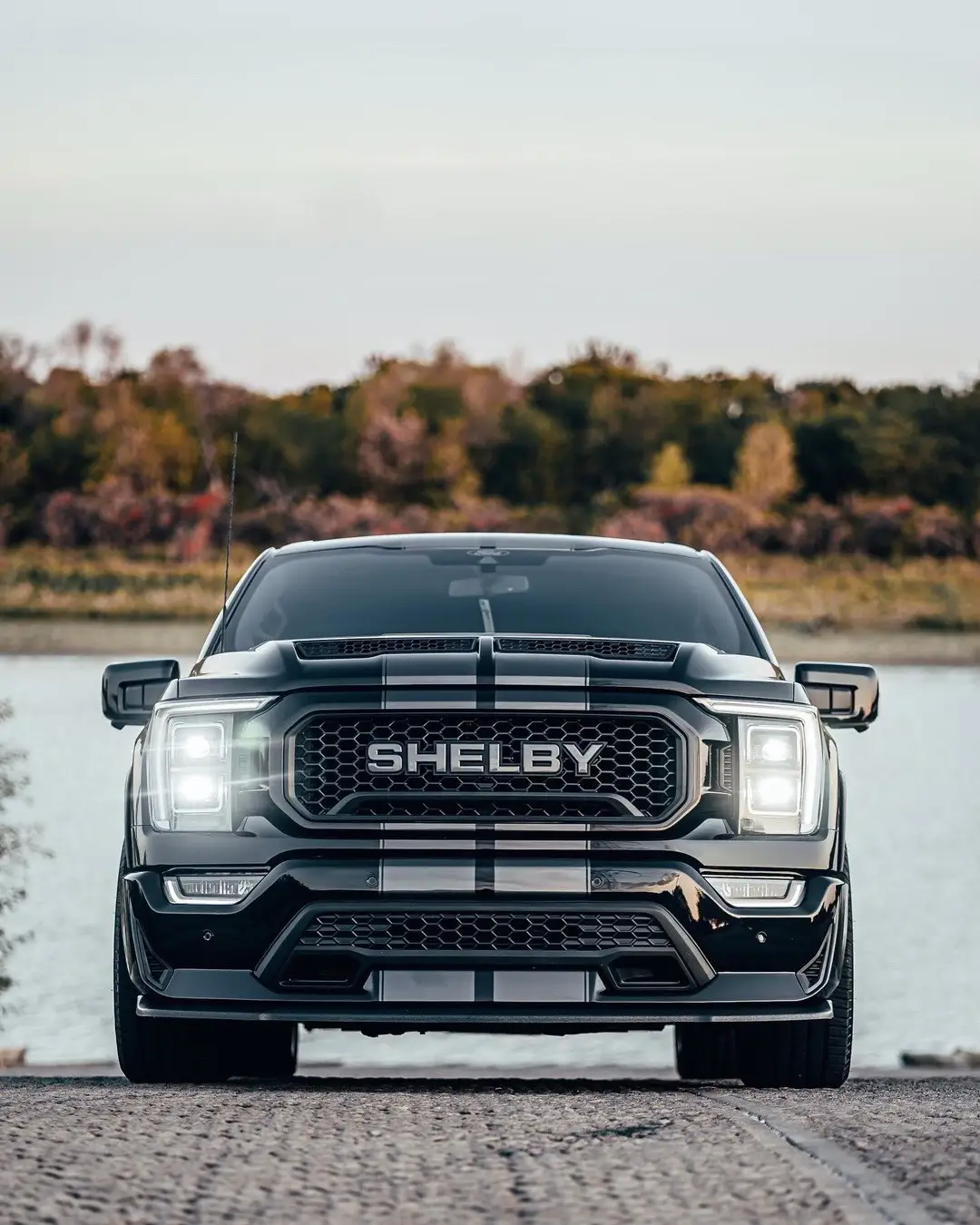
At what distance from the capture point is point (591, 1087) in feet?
26.8

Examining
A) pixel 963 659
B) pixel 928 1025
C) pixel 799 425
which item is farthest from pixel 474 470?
pixel 928 1025

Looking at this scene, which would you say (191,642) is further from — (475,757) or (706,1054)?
(475,757)

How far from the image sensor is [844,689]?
7.92 m

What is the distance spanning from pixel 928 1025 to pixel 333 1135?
54639 millimetres

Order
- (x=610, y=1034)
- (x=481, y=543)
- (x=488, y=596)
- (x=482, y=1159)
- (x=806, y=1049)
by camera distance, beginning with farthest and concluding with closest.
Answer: (x=610, y=1034), (x=481, y=543), (x=488, y=596), (x=806, y=1049), (x=482, y=1159)

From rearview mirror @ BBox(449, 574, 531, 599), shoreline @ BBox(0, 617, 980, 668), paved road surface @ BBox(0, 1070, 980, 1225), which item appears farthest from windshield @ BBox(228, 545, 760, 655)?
shoreline @ BBox(0, 617, 980, 668)

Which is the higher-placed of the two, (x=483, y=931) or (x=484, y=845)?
(x=484, y=845)

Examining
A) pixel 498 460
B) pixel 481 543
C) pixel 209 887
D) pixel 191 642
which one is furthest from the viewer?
pixel 498 460

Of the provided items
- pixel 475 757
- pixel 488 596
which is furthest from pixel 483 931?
pixel 488 596

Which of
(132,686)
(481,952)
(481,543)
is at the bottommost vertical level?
(481,952)

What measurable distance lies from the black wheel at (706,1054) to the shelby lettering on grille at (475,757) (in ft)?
4.57

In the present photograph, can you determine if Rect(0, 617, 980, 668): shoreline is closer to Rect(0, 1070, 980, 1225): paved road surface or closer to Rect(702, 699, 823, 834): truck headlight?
Rect(702, 699, 823, 834): truck headlight

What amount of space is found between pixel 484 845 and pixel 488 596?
6.26ft

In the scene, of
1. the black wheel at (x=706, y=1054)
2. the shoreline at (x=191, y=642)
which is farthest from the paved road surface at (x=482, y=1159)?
the shoreline at (x=191, y=642)
